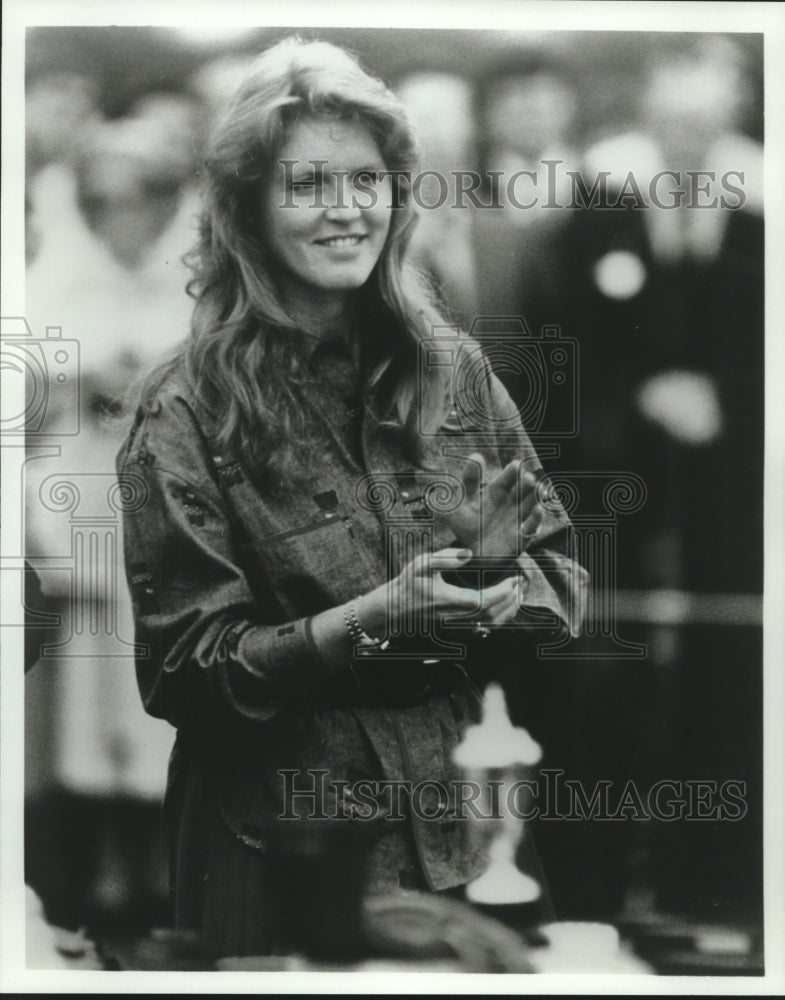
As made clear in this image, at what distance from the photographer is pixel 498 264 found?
2145mm

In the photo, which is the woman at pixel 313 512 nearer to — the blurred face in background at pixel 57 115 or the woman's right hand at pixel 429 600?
the woman's right hand at pixel 429 600

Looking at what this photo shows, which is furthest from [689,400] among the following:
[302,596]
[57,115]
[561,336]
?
[57,115]

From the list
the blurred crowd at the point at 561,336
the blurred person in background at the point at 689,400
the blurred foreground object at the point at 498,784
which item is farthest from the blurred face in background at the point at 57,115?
the blurred foreground object at the point at 498,784

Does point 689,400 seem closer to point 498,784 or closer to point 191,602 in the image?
point 498,784

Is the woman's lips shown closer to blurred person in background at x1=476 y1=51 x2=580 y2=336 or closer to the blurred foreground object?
blurred person in background at x1=476 y1=51 x2=580 y2=336

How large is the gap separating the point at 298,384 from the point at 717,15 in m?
1.14

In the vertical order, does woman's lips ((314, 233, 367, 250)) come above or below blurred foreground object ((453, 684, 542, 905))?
above

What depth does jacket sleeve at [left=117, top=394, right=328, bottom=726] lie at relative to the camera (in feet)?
6.71

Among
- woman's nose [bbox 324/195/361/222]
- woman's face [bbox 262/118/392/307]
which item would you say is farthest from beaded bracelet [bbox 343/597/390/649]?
woman's nose [bbox 324/195/361/222]

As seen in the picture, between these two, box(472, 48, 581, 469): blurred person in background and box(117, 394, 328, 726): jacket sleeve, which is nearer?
box(117, 394, 328, 726): jacket sleeve

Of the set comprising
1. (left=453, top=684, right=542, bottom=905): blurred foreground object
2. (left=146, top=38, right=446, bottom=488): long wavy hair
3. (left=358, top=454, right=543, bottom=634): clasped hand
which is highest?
(left=146, top=38, right=446, bottom=488): long wavy hair

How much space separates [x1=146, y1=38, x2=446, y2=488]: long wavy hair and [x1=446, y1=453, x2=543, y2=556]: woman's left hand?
155mm

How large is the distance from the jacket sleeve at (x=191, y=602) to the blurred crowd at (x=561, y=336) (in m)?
0.06

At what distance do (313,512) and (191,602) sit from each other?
29 cm
